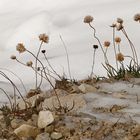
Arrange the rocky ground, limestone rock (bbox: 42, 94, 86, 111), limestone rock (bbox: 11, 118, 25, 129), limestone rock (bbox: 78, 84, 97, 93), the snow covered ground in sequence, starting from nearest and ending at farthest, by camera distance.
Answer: the rocky ground
limestone rock (bbox: 11, 118, 25, 129)
limestone rock (bbox: 42, 94, 86, 111)
limestone rock (bbox: 78, 84, 97, 93)
the snow covered ground

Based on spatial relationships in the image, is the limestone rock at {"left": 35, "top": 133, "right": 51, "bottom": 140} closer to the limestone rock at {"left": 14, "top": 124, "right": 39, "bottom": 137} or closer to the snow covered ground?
the limestone rock at {"left": 14, "top": 124, "right": 39, "bottom": 137}

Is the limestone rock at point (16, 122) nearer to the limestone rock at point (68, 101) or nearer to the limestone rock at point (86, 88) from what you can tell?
the limestone rock at point (68, 101)

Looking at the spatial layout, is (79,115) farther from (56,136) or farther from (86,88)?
(86,88)

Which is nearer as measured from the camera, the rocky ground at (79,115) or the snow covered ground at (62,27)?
the rocky ground at (79,115)

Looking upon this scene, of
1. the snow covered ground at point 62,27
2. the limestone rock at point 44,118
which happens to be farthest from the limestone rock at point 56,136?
the snow covered ground at point 62,27

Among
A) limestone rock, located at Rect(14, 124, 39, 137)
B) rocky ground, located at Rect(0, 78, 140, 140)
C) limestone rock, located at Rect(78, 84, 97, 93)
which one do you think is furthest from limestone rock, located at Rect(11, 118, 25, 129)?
limestone rock, located at Rect(78, 84, 97, 93)

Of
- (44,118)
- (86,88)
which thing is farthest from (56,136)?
(86,88)

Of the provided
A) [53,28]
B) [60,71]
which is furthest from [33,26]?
[60,71]
